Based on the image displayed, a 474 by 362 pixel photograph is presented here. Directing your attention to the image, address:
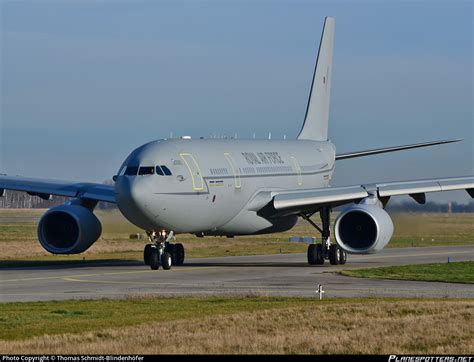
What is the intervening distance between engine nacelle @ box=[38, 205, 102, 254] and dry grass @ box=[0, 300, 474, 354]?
19.0 metres

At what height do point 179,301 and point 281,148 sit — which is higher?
point 281,148

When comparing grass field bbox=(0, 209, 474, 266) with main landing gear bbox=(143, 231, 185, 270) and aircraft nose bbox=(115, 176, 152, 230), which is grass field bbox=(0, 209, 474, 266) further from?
aircraft nose bbox=(115, 176, 152, 230)

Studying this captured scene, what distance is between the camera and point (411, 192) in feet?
147

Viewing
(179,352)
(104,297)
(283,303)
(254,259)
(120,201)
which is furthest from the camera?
(254,259)

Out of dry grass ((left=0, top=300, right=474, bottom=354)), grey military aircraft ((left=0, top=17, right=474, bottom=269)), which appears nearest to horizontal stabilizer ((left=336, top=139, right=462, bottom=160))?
grey military aircraft ((left=0, top=17, right=474, bottom=269))

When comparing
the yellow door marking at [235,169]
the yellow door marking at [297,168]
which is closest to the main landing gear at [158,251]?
the yellow door marking at [235,169]

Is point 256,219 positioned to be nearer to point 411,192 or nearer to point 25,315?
point 411,192

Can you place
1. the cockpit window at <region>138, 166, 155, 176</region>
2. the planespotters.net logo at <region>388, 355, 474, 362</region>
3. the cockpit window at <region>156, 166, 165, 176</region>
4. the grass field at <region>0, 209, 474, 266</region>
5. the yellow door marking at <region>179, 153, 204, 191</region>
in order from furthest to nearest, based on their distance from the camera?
the grass field at <region>0, 209, 474, 266</region>
the yellow door marking at <region>179, 153, 204, 191</region>
the cockpit window at <region>156, 166, 165, 176</region>
the cockpit window at <region>138, 166, 155, 176</region>
the planespotters.net logo at <region>388, 355, 474, 362</region>

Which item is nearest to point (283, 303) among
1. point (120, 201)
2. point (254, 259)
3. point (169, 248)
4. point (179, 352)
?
point (179, 352)

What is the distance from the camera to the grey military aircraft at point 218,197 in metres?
40.1

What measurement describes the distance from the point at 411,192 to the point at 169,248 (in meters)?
Answer: 9.33

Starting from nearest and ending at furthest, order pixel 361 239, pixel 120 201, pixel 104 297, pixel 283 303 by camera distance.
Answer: pixel 283 303, pixel 104 297, pixel 120 201, pixel 361 239

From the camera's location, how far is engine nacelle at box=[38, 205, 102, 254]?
44.4 metres

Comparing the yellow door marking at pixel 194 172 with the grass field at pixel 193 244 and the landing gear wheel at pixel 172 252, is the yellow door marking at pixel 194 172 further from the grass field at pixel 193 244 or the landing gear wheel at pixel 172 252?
the grass field at pixel 193 244
